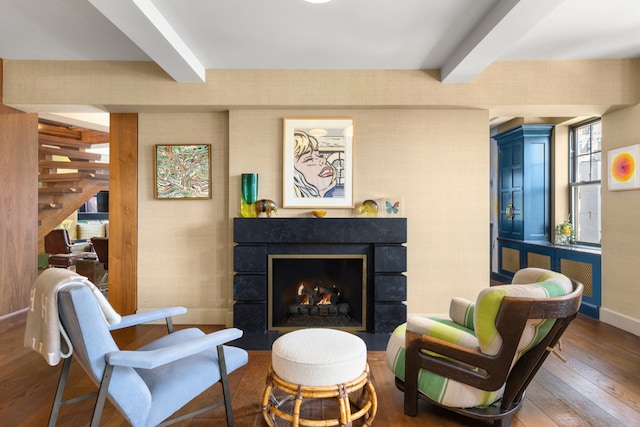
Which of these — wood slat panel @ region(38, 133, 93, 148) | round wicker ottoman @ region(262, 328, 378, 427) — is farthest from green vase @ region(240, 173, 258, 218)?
wood slat panel @ region(38, 133, 93, 148)

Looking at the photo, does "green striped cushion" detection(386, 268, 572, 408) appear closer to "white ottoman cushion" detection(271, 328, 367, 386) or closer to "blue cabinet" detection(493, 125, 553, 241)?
"white ottoman cushion" detection(271, 328, 367, 386)

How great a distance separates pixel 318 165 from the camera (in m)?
3.73

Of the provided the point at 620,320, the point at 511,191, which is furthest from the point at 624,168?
the point at 511,191

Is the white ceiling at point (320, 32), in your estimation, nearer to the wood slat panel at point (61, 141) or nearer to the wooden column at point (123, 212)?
the wooden column at point (123, 212)

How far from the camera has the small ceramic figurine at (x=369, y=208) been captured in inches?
143

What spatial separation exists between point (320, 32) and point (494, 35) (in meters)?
1.24

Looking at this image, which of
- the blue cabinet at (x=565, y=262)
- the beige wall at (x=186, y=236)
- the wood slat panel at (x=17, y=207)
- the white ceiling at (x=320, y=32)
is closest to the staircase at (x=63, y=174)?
the wood slat panel at (x=17, y=207)

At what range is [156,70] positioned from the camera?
11.7 ft

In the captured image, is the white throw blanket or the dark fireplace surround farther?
the dark fireplace surround

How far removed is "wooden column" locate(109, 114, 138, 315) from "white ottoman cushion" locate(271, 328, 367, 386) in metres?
2.51

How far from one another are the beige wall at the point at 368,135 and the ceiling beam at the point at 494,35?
0.34 m

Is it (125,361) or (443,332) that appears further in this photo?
(443,332)

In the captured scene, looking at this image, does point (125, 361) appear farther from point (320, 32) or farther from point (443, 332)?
point (320, 32)

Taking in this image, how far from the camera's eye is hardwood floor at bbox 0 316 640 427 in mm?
2092
